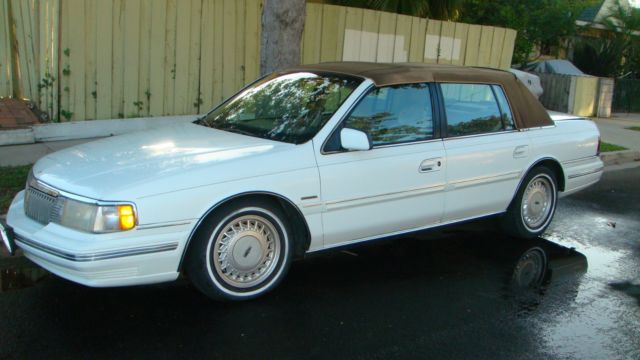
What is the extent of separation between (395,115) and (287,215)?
1289 mm

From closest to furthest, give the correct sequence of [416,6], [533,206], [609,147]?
[533,206] → [609,147] → [416,6]

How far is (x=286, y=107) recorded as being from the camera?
17.5ft

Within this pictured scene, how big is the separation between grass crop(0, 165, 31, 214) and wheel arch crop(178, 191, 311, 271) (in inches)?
109

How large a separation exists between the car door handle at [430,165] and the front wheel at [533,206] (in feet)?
3.92

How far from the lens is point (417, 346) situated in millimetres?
4039

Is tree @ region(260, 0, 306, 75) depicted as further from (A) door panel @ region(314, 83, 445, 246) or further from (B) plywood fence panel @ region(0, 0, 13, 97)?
(B) plywood fence panel @ region(0, 0, 13, 97)

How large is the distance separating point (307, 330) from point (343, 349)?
0.35m

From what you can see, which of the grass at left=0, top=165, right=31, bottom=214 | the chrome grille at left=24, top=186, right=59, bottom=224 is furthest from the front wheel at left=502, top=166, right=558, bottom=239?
the grass at left=0, top=165, right=31, bottom=214

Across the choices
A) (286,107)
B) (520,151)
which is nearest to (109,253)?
(286,107)

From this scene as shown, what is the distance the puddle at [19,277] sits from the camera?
476cm

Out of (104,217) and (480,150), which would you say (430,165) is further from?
(104,217)

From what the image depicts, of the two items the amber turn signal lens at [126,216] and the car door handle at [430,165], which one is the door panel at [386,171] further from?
the amber turn signal lens at [126,216]

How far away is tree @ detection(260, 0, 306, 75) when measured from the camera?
312 inches

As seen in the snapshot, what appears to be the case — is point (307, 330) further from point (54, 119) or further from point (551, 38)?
point (551, 38)
